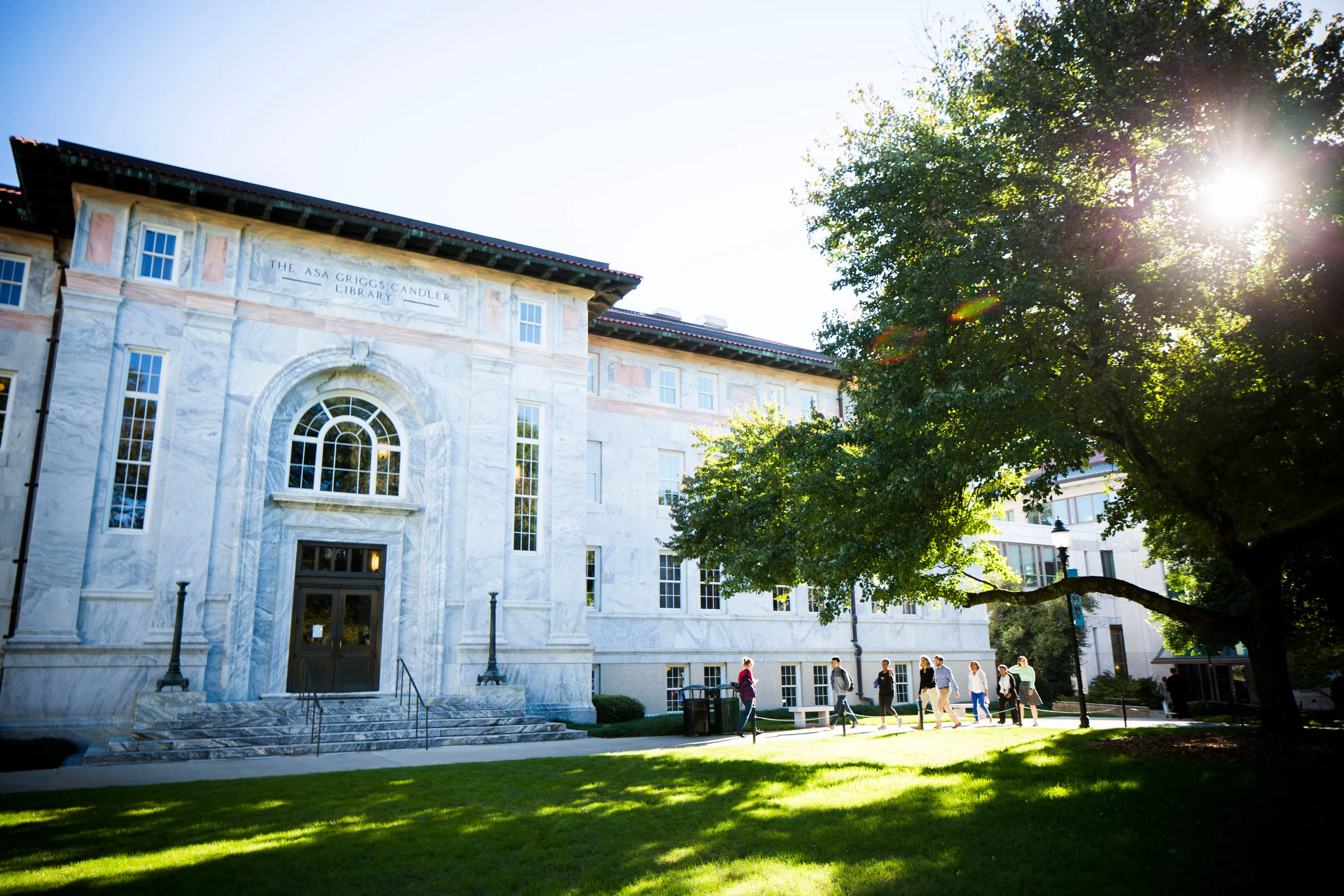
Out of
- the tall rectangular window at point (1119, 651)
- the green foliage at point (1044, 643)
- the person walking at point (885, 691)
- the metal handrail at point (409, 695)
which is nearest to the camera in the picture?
the metal handrail at point (409, 695)

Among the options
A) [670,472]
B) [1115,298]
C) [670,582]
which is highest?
[670,472]

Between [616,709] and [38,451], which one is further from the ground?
[38,451]

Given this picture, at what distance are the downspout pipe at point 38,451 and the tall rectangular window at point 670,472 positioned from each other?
1781 centimetres

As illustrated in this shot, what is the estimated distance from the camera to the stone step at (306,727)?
16.9 metres

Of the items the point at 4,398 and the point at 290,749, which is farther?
the point at 4,398

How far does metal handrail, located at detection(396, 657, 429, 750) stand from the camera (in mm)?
18400

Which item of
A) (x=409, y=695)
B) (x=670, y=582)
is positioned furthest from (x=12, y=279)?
(x=670, y=582)

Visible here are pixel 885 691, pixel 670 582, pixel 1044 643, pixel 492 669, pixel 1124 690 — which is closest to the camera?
pixel 492 669

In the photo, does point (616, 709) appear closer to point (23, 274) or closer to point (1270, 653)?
point (1270, 653)

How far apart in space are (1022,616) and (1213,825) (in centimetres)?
3458

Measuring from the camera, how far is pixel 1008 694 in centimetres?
2373

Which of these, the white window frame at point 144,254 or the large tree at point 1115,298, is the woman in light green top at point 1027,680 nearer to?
the large tree at point 1115,298

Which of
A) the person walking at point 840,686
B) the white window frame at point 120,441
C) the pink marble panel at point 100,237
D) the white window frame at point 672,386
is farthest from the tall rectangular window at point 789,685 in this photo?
the pink marble panel at point 100,237

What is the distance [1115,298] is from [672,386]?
66.3 ft
